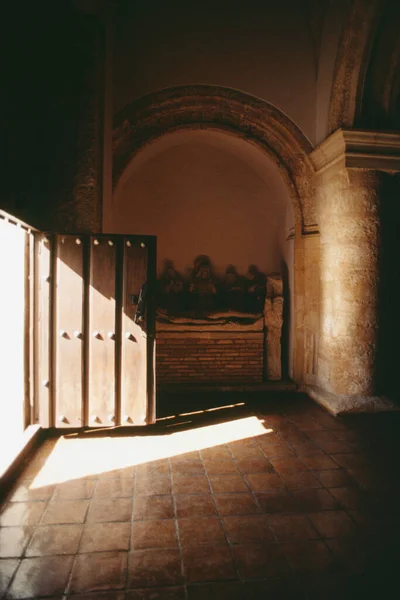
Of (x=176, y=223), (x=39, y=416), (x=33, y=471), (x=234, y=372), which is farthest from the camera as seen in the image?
(x=176, y=223)

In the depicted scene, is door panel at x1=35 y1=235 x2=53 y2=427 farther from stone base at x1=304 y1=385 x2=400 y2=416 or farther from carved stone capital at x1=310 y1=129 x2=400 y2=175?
carved stone capital at x1=310 y1=129 x2=400 y2=175

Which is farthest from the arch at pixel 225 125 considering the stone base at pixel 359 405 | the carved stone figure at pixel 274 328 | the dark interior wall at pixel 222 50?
the stone base at pixel 359 405

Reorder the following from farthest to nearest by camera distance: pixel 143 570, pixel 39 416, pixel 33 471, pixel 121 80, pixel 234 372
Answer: pixel 234 372
pixel 121 80
pixel 39 416
pixel 33 471
pixel 143 570

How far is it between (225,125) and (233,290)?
8.14ft

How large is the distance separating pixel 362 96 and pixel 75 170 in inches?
142

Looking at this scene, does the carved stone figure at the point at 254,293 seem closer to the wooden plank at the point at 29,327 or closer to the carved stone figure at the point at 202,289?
the carved stone figure at the point at 202,289

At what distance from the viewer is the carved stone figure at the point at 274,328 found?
6.64m

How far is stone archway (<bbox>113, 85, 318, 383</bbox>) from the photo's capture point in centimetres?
611

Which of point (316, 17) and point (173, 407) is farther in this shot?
point (316, 17)

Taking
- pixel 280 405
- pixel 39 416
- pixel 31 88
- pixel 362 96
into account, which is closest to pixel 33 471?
pixel 39 416

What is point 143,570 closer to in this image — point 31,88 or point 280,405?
point 280,405

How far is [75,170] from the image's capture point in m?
4.46

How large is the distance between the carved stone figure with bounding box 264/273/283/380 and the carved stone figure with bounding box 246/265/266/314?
0.33 metres

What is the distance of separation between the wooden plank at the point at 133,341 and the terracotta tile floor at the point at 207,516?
32cm
